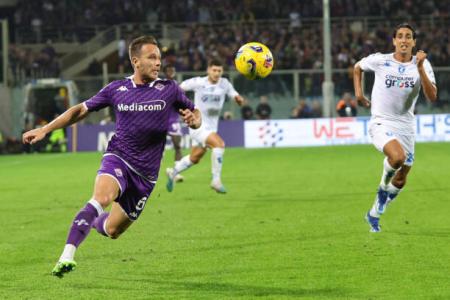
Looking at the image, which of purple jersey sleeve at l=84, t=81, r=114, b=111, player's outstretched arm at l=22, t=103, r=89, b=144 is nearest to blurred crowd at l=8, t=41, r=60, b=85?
purple jersey sleeve at l=84, t=81, r=114, b=111

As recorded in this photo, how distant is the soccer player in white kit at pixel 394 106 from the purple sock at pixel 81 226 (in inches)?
185

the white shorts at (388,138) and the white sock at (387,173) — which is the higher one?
the white shorts at (388,138)

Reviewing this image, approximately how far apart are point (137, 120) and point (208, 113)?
10184 mm

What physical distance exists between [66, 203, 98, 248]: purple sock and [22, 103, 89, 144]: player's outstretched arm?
837 mm

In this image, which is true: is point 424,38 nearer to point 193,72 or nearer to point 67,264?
point 193,72

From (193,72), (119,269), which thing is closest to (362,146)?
(193,72)

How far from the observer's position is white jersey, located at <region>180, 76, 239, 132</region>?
19.3 m

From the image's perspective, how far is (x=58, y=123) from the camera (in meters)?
9.10

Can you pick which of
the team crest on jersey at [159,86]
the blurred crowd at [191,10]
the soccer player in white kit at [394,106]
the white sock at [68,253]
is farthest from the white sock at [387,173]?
the blurred crowd at [191,10]

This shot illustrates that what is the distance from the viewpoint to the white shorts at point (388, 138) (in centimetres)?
1238

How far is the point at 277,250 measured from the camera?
428 inches

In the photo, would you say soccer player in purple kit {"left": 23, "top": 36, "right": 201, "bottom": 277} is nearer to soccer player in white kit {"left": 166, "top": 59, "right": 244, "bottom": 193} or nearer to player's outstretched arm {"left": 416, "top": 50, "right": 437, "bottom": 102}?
player's outstretched arm {"left": 416, "top": 50, "right": 437, "bottom": 102}

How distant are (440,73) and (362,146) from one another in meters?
6.40

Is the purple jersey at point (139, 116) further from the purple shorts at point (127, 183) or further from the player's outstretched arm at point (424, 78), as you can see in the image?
the player's outstretched arm at point (424, 78)
